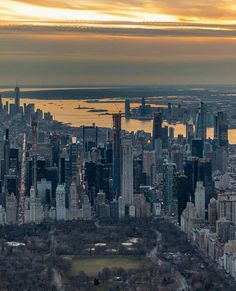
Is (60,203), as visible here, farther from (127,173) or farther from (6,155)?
(6,155)

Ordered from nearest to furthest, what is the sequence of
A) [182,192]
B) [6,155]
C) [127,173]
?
[182,192] → [127,173] → [6,155]

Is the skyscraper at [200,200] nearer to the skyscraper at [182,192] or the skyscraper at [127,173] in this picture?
the skyscraper at [182,192]

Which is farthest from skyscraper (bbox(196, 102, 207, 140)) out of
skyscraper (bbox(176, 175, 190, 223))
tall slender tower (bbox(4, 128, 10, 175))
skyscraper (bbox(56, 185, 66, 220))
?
skyscraper (bbox(56, 185, 66, 220))

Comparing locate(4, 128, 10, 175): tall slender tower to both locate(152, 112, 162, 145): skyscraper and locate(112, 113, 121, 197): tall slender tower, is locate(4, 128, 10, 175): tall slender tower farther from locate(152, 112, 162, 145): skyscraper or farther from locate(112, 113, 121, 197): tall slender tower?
locate(152, 112, 162, 145): skyscraper

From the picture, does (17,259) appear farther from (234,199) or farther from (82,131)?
(82,131)

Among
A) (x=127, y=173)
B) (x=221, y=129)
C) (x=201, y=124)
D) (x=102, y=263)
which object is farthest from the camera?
(x=201, y=124)

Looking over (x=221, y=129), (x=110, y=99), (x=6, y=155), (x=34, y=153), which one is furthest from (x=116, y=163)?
(x=110, y=99)
